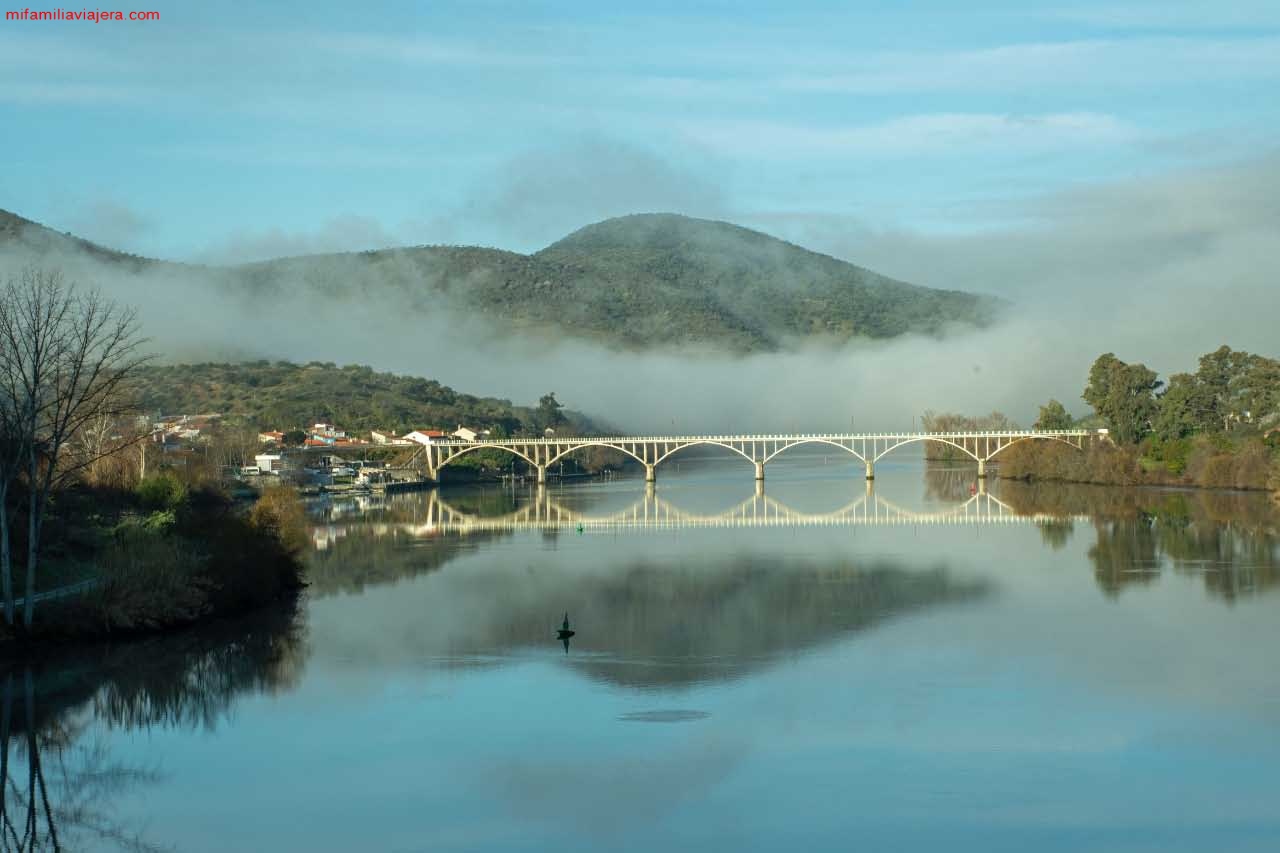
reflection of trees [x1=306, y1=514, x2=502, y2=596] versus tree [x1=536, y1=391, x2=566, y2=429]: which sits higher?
tree [x1=536, y1=391, x2=566, y2=429]

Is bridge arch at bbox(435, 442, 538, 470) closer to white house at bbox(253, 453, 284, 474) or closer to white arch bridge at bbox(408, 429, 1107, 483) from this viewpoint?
white arch bridge at bbox(408, 429, 1107, 483)

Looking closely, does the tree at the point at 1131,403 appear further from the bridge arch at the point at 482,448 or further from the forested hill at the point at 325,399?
the forested hill at the point at 325,399

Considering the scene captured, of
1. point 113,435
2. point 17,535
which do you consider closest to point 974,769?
point 17,535

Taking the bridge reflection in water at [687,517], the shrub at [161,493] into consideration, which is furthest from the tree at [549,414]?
the shrub at [161,493]

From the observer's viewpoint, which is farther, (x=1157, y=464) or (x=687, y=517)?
(x=1157, y=464)

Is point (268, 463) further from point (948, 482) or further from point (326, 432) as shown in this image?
point (948, 482)

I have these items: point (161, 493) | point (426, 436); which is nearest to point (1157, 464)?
point (426, 436)

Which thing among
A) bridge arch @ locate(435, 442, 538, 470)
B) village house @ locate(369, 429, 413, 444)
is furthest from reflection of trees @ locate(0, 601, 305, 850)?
village house @ locate(369, 429, 413, 444)

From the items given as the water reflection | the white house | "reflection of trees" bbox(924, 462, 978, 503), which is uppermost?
the white house
